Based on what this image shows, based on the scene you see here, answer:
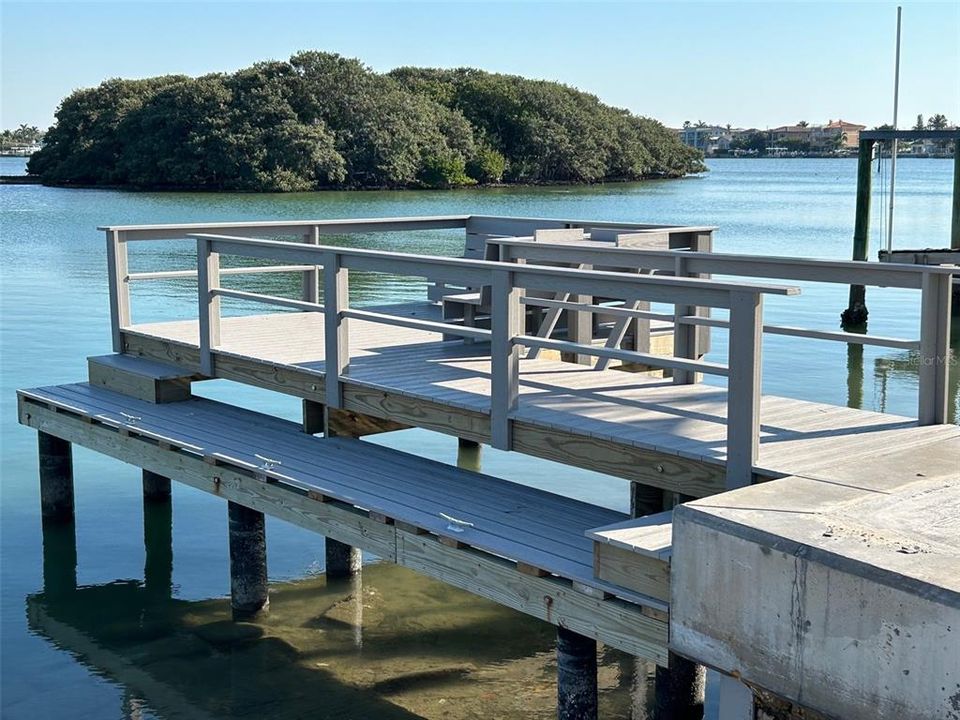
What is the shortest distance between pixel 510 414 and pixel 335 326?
5.12 ft

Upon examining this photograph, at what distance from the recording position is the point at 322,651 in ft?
26.0

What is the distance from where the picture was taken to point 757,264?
7.46 metres

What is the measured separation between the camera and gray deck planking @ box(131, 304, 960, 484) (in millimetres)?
6371

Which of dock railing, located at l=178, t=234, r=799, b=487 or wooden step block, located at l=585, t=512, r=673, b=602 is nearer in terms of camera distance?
wooden step block, located at l=585, t=512, r=673, b=602

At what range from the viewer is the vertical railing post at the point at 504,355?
688 cm

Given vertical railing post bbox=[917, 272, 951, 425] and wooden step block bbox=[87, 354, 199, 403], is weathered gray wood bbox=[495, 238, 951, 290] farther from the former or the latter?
wooden step block bbox=[87, 354, 199, 403]

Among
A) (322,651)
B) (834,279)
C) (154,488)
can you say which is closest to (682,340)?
(834,279)

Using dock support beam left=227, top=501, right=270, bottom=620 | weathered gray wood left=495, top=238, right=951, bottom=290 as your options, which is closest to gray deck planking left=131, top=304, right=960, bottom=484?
weathered gray wood left=495, top=238, right=951, bottom=290

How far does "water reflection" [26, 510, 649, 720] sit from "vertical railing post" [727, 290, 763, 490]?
1902 millimetres

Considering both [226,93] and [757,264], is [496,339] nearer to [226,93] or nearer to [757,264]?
[757,264]

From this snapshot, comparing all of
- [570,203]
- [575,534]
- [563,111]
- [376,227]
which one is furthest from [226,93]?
[575,534]

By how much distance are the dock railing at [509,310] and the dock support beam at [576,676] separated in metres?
1.02

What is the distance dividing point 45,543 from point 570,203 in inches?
2156

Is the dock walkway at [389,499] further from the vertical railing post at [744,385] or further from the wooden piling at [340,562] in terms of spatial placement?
the wooden piling at [340,562]
